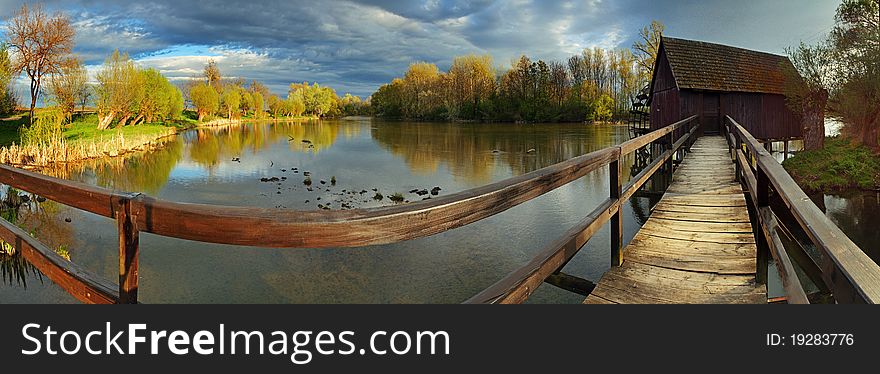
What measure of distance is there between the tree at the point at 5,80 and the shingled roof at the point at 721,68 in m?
30.6

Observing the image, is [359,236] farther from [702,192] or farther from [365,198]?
[365,198]

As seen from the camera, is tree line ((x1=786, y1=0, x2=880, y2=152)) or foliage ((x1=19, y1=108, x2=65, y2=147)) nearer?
tree line ((x1=786, y1=0, x2=880, y2=152))

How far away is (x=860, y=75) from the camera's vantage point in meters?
18.1

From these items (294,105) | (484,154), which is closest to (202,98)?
(294,105)

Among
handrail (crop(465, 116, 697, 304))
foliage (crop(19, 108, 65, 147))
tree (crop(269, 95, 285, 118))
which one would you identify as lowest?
handrail (crop(465, 116, 697, 304))

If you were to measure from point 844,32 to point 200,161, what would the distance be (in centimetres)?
2935

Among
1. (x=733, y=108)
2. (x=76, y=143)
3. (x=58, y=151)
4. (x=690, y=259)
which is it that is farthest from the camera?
(x=76, y=143)

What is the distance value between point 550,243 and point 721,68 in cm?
2411

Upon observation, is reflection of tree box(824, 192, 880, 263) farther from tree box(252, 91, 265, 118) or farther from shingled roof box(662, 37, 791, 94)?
tree box(252, 91, 265, 118)

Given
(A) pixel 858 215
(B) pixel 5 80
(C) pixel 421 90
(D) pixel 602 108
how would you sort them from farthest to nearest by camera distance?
(C) pixel 421 90 → (D) pixel 602 108 → (B) pixel 5 80 → (A) pixel 858 215

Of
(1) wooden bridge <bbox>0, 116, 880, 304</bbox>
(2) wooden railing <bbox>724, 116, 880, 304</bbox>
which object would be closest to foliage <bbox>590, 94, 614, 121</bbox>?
(1) wooden bridge <bbox>0, 116, 880, 304</bbox>

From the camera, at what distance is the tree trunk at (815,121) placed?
69.8ft

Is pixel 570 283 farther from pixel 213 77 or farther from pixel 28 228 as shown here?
pixel 213 77

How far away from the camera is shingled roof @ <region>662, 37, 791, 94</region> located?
69.2ft
